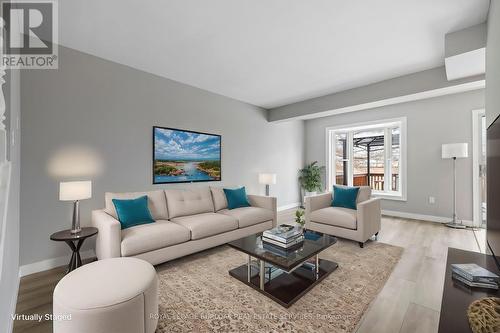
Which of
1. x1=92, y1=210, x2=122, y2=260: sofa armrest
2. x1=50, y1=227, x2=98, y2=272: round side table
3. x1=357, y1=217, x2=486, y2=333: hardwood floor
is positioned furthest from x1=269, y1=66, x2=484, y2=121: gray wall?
x1=50, y1=227, x2=98, y2=272: round side table

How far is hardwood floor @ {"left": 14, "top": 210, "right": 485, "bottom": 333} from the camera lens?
1.63m

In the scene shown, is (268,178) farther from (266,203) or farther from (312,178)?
(312,178)

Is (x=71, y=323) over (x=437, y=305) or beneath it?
over

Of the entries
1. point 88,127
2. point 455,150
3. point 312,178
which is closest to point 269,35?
point 88,127

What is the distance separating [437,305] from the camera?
1811 mm

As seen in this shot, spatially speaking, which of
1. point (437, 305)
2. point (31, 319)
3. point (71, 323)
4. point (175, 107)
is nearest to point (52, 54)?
point (175, 107)

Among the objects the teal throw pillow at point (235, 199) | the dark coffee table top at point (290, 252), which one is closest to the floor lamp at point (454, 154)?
the dark coffee table top at point (290, 252)

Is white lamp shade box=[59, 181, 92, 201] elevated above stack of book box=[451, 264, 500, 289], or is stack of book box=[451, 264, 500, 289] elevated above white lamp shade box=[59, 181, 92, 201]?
white lamp shade box=[59, 181, 92, 201]

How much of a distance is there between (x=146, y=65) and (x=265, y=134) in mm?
3004

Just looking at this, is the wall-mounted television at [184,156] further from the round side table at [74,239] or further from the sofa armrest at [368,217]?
the sofa armrest at [368,217]

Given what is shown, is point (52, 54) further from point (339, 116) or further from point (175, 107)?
point (339, 116)

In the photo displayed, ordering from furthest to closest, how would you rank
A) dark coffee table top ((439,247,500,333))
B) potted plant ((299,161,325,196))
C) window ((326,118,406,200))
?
potted plant ((299,161,325,196)), window ((326,118,406,200)), dark coffee table top ((439,247,500,333))

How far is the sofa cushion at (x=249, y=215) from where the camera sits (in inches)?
129
